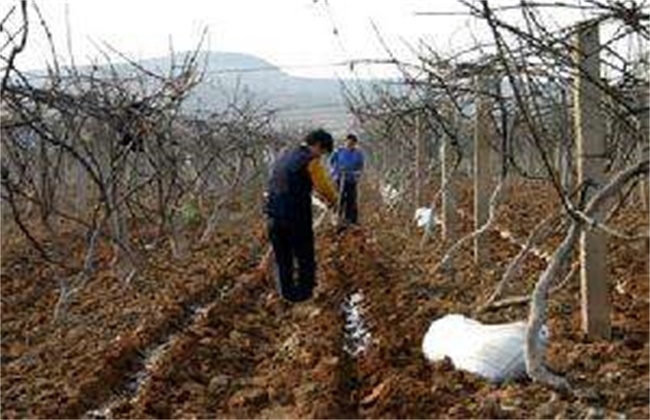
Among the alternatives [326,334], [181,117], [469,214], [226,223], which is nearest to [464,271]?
[326,334]

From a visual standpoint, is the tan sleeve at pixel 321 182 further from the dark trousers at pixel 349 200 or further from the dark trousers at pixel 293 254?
the dark trousers at pixel 349 200

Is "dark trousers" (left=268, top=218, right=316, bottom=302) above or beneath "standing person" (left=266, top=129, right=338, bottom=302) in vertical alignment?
beneath

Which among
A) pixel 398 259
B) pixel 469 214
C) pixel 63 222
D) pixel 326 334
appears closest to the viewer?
pixel 326 334

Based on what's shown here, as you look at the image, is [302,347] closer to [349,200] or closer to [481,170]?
[481,170]

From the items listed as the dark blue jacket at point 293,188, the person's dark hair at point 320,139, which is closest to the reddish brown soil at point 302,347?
the dark blue jacket at point 293,188

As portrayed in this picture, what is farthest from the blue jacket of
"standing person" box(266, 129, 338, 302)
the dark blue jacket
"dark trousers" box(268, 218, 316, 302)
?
the dark blue jacket

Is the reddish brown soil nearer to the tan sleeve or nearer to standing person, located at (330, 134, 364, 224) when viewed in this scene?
the tan sleeve

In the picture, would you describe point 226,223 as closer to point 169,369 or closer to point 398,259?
point 398,259

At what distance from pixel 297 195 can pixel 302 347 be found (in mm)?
1314

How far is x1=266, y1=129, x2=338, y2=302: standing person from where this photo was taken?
25.9ft

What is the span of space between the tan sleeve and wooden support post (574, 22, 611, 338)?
7.46 feet

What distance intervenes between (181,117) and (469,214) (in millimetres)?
5433

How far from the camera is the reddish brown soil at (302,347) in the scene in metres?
5.21

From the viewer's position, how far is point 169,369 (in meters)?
6.62
